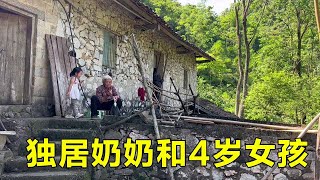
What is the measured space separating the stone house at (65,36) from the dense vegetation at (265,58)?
6289 mm

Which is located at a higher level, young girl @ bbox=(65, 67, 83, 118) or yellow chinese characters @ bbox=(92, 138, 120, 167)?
young girl @ bbox=(65, 67, 83, 118)

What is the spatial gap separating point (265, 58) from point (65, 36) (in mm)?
12719

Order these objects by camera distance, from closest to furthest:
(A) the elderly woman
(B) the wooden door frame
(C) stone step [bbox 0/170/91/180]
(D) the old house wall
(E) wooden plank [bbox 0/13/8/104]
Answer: (C) stone step [bbox 0/170/91/180] → (E) wooden plank [bbox 0/13/8/104] → (B) the wooden door frame → (A) the elderly woman → (D) the old house wall

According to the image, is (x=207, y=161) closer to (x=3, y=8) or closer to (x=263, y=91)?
(x=3, y=8)

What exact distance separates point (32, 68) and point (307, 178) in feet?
14.5

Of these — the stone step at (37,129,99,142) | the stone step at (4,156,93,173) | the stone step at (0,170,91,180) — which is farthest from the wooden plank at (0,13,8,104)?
the stone step at (0,170,91,180)

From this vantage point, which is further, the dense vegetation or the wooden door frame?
the dense vegetation

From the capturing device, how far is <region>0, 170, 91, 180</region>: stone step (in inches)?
131

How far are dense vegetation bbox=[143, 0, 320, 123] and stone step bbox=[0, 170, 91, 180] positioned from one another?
11071 millimetres

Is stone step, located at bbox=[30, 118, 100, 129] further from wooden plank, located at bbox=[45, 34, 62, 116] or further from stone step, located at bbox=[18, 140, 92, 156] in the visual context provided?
wooden plank, located at bbox=[45, 34, 62, 116]

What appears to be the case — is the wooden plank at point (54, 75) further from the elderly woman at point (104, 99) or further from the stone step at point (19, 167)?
the stone step at point (19, 167)

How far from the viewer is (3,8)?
15.7ft

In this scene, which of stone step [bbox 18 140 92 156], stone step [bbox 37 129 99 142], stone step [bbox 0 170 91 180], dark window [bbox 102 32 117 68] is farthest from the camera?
dark window [bbox 102 32 117 68]

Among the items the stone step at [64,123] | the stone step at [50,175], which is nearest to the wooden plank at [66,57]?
the stone step at [64,123]
